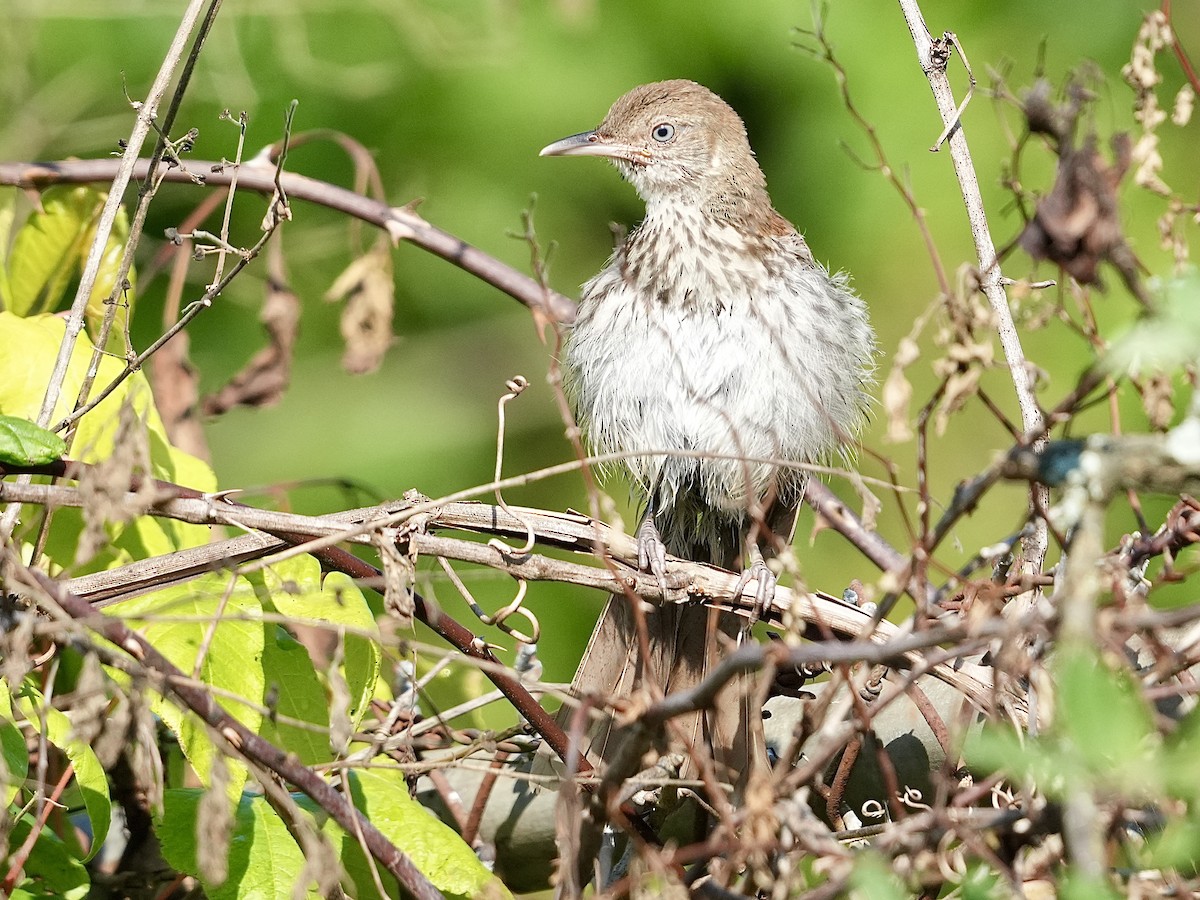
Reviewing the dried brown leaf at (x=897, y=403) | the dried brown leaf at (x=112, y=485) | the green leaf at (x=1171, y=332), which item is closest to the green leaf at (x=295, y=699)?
the dried brown leaf at (x=112, y=485)

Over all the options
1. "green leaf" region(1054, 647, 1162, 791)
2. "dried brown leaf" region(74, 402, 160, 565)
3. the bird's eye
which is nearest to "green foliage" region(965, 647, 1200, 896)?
"green leaf" region(1054, 647, 1162, 791)

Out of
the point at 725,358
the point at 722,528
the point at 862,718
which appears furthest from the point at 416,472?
the point at 862,718

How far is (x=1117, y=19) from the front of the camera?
389 centimetres

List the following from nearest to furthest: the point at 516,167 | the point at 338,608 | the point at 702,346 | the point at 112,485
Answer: the point at 112,485 < the point at 338,608 < the point at 702,346 < the point at 516,167

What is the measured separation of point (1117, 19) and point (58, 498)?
3449mm

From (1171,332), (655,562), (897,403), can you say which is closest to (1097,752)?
(1171,332)

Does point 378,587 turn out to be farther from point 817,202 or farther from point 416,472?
point 817,202

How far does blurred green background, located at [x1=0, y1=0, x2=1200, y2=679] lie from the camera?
3.74 meters

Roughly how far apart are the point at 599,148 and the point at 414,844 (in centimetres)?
218

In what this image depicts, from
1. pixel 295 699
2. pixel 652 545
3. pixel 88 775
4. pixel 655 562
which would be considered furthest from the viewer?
pixel 652 545

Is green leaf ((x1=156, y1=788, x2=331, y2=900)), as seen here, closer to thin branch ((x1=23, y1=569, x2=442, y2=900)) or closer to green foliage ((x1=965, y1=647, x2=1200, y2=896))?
thin branch ((x1=23, y1=569, x2=442, y2=900))

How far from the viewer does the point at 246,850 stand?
1636 mm

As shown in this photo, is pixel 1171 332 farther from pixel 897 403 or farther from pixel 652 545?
pixel 652 545

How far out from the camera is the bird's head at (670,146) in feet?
11.2
